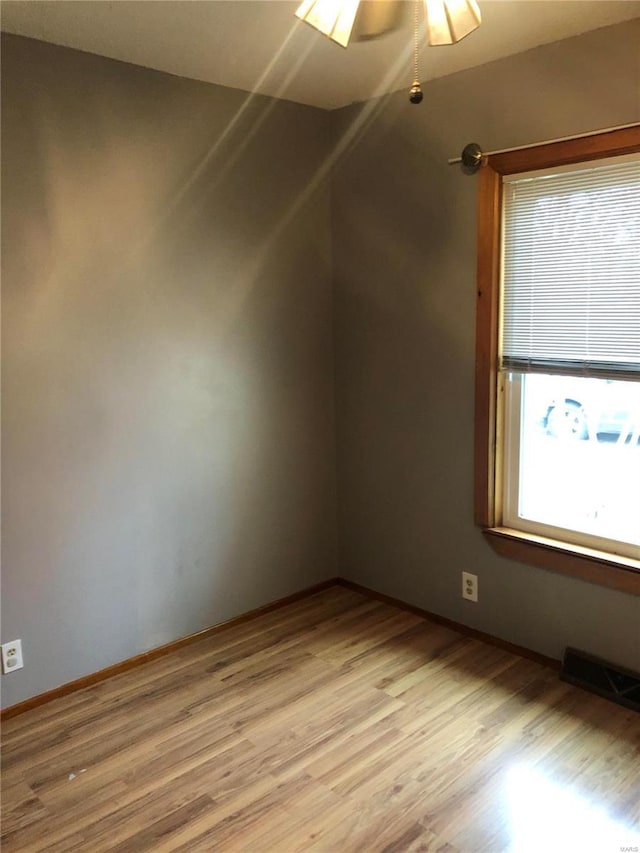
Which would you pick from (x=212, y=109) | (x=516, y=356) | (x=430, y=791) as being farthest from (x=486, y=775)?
(x=212, y=109)

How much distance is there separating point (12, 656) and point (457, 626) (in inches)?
72.4

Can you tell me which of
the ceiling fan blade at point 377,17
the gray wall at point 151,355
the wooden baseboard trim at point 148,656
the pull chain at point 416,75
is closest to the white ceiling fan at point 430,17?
the pull chain at point 416,75

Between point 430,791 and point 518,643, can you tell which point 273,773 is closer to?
point 430,791

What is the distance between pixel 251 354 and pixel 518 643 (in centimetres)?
170

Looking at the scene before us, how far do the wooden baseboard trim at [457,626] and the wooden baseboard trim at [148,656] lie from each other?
18cm

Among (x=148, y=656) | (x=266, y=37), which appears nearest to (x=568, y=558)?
(x=148, y=656)

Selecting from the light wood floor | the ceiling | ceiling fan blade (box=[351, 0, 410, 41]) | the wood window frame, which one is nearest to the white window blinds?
the wood window frame

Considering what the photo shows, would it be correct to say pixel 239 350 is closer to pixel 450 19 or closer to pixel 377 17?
pixel 377 17

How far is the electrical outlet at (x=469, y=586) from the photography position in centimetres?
310

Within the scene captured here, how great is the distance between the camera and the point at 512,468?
2.93 metres

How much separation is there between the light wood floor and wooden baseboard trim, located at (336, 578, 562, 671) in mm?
38

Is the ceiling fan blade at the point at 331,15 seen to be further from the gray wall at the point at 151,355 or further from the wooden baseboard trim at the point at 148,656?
the wooden baseboard trim at the point at 148,656

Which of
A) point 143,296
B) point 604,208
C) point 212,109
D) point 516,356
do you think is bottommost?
point 516,356

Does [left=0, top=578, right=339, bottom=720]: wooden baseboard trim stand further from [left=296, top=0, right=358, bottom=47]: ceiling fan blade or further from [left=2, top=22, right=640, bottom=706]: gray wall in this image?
[left=296, top=0, right=358, bottom=47]: ceiling fan blade
